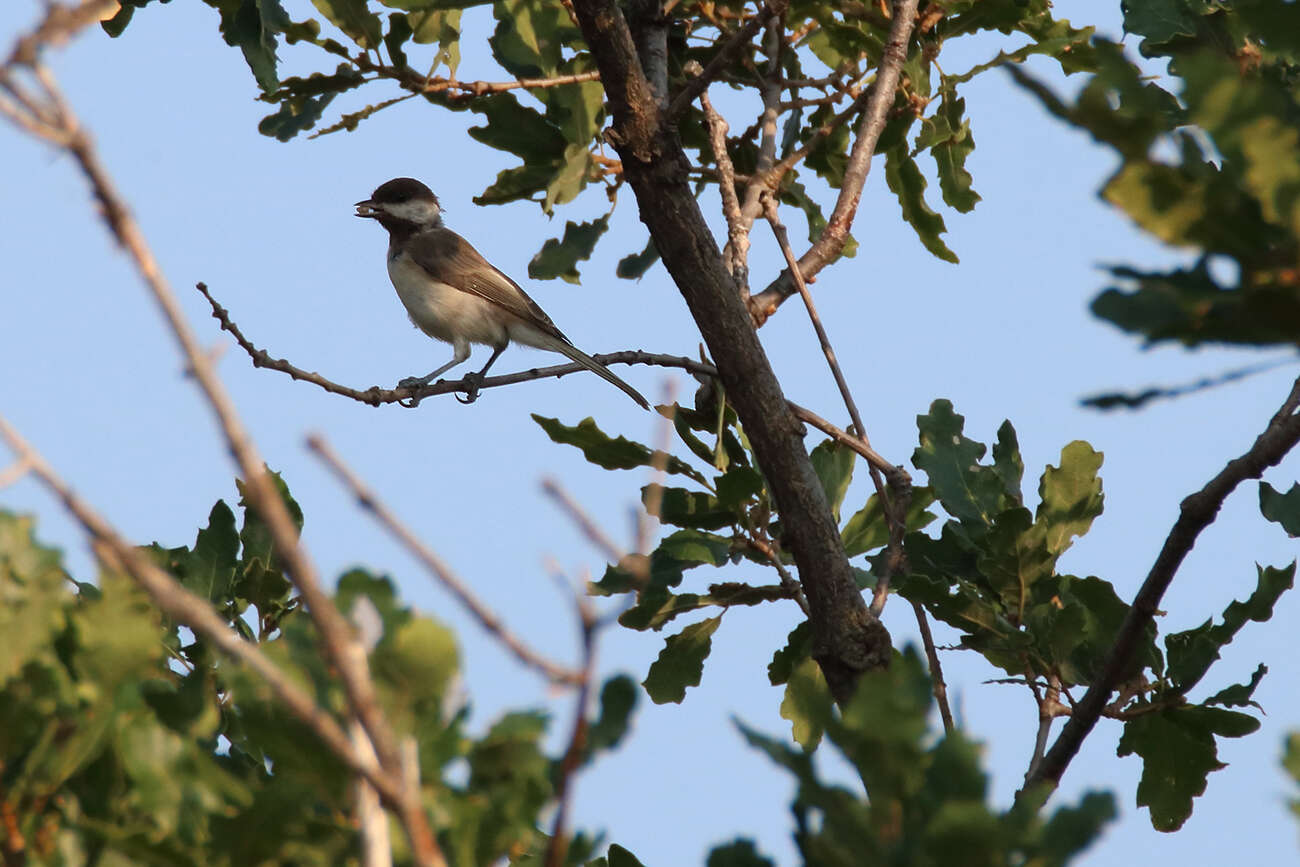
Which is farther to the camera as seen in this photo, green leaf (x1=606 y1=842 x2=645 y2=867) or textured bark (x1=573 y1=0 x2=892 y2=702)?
textured bark (x1=573 y1=0 x2=892 y2=702)

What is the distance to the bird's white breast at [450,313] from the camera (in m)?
9.60

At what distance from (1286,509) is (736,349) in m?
1.62

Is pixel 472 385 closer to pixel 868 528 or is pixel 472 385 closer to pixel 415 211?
pixel 868 528

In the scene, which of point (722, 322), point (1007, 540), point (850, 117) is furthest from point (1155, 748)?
point (850, 117)

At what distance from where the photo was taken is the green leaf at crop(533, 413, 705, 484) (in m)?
4.61

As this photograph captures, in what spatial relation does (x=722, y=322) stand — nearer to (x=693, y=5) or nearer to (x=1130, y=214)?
(x=693, y=5)

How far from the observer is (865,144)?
193 inches

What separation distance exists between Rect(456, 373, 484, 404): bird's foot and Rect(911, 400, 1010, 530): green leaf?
5.86 ft

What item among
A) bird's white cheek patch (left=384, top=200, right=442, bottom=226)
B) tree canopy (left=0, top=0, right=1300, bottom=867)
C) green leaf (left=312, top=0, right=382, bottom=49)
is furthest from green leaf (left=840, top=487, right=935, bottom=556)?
bird's white cheek patch (left=384, top=200, right=442, bottom=226)

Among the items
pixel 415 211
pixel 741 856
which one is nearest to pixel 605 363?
pixel 741 856

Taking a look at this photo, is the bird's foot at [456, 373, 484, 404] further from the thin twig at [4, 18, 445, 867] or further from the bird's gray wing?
the thin twig at [4, 18, 445, 867]

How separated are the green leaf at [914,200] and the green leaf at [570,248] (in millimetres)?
1174

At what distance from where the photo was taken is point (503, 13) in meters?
4.92

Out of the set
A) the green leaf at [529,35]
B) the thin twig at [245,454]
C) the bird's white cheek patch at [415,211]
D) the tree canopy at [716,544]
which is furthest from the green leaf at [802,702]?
the bird's white cheek patch at [415,211]
